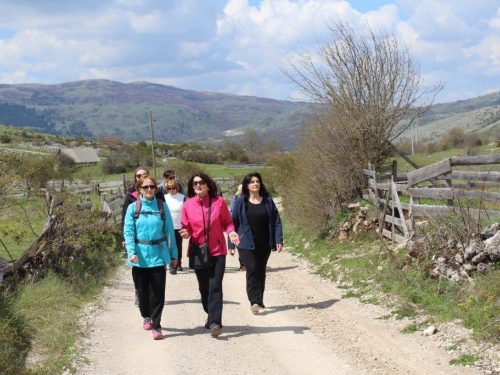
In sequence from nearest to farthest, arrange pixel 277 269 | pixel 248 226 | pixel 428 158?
pixel 248 226
pixel 277 269
pixel 428 158

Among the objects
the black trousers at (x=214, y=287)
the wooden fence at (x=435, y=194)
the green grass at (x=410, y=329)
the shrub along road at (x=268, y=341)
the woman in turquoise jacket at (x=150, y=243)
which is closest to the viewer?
the shrub along road at (x=268, y=341)

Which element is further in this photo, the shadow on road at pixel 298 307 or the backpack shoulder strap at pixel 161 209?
the shadow on road at pixel 298 307

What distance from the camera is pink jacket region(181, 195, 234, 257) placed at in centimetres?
761

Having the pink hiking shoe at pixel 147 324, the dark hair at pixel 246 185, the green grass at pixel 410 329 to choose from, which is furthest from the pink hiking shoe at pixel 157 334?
the green grass at pixel 410 329

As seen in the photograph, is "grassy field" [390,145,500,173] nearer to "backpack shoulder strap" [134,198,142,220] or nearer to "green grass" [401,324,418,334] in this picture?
"green grass" [401,324,418,334]

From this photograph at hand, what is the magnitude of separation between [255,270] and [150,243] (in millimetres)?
1805

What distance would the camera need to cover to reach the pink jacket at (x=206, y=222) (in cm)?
761

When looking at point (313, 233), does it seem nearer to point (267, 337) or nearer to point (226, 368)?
point (267, 337)

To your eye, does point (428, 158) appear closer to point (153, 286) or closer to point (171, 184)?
point (171, 184)

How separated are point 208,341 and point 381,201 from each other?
24.0 feet

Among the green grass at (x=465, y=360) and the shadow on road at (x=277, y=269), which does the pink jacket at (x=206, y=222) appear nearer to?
the green grass at (x=465, y=360)

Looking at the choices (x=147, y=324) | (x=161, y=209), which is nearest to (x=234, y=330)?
(x=147, y=324)

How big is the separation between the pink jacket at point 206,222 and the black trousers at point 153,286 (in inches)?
24.4

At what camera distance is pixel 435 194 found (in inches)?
395
